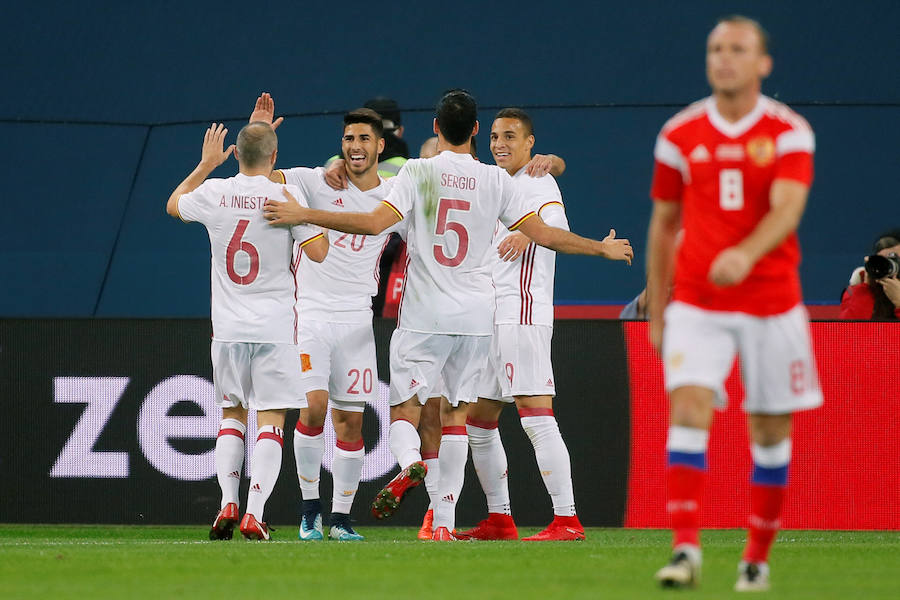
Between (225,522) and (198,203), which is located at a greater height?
(198,203)

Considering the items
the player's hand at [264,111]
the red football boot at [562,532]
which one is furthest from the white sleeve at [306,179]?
the red football boot at [562,532]

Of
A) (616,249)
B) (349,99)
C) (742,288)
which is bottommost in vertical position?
(742,288)

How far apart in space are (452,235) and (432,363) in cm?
65

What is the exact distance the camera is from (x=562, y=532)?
719cm

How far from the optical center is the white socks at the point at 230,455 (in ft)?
22.8

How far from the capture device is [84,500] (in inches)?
335

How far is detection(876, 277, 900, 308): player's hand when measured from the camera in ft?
29.0

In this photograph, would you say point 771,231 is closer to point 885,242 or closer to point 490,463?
point 490,463

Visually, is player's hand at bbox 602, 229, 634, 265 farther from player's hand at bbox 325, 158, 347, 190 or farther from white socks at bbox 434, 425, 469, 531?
player's hand at bbox 325, 158, 347, 190

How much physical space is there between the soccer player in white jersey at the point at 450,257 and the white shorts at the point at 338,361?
55 cm

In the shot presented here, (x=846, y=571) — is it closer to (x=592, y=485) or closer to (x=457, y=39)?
(x=592, y=485)

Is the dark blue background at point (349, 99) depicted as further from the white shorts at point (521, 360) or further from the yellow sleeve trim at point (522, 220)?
the yellow sleeve trim at point (522, 220)

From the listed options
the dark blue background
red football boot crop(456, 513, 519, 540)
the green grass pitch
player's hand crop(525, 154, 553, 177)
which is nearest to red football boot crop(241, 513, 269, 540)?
the green grass pitch

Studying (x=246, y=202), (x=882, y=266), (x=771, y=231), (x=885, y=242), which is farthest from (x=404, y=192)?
(x=885, y=242)
